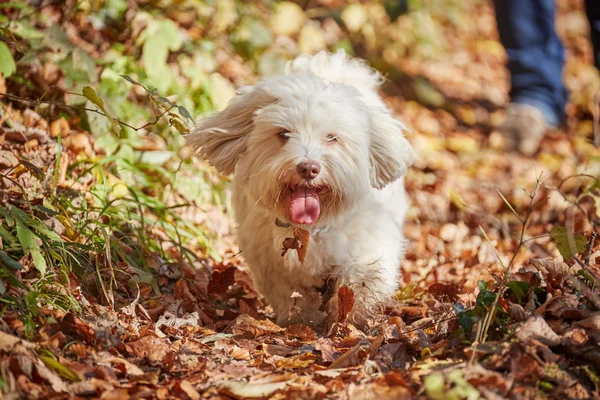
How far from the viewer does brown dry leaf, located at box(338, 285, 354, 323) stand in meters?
3.42

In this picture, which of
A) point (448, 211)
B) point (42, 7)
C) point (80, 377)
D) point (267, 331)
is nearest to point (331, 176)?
point (267, 331)

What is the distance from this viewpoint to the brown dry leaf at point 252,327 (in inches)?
132

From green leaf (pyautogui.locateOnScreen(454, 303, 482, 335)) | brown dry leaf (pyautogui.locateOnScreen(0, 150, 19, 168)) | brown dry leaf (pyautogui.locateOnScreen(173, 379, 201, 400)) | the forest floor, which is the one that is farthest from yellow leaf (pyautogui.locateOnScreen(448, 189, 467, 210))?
brown dry leaf (pyautogui.locateOnScreen(173, 379, 201, 400))

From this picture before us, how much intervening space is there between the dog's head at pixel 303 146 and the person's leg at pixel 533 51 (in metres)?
4.32

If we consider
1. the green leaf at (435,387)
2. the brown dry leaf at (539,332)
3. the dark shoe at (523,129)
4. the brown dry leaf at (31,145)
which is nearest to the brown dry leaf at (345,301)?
the brown dry leaf at (539,332)

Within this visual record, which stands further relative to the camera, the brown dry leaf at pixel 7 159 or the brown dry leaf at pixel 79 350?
the brown dry leaf at pixel 7 159

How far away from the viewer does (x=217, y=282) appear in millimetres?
3939

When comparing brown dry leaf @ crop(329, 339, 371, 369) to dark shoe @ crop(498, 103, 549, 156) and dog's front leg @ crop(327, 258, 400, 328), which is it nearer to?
dog's front leg @ crop(327, 258, 400, 328)

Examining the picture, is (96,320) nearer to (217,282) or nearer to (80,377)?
(80,377)

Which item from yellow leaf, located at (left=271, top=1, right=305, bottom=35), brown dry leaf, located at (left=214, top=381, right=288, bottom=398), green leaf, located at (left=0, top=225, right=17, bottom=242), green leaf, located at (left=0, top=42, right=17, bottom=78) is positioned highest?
green leaf, located at (left=0, top=42, right=17, bottom=78)

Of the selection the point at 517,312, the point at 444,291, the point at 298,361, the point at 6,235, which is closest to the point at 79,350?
the point at 6,235

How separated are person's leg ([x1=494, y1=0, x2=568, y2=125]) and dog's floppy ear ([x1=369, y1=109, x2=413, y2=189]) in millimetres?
4352

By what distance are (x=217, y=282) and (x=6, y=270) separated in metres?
1.37

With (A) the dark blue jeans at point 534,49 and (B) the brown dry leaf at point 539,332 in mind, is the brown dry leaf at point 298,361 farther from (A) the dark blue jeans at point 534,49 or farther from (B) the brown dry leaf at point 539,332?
(A) the dark blue jeans at point 534,49
